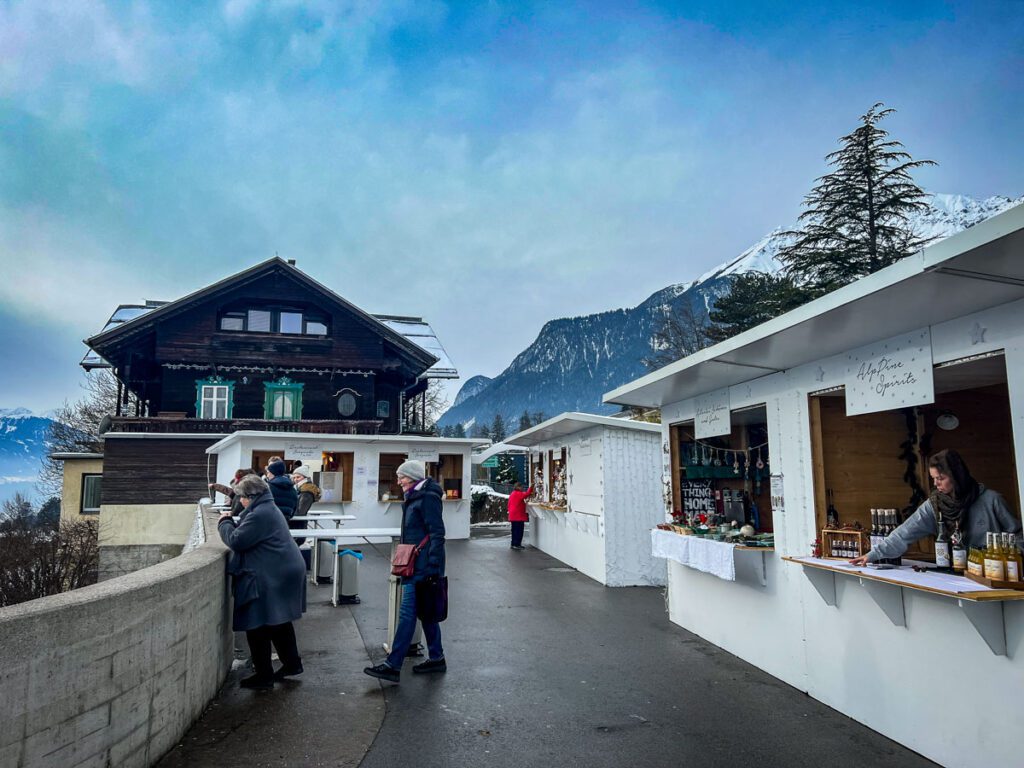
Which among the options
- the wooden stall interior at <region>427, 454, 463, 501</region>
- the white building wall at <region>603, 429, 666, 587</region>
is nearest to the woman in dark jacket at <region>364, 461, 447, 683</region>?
the white building wall at <region>603, 429, 666, 587</region>

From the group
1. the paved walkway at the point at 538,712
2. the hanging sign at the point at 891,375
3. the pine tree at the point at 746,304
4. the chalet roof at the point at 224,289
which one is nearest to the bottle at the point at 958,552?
the hanging sign at the point at 891,375

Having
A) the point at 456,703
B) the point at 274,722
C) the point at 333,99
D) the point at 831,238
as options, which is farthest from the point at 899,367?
the point at 333,99

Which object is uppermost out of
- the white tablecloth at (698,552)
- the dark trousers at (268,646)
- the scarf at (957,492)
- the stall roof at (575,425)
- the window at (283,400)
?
the window at (283,400)

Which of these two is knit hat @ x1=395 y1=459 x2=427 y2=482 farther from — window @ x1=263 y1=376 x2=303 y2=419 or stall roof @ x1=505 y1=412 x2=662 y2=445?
window @ x1=263 y1=376 x2=303 y2=419

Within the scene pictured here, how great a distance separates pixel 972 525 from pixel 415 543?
4018 millimetres

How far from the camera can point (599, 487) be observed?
468 inches

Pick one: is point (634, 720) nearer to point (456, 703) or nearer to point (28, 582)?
point (456, 703)

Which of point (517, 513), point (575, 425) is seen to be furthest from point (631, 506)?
point (517, 513)

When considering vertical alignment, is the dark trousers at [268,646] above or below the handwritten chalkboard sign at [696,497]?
below

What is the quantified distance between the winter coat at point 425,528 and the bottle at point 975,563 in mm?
3724

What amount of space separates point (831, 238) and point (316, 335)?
70.8 feet

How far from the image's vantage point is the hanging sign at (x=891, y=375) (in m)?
4.53

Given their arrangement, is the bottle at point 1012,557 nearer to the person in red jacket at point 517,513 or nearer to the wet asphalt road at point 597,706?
the wet asphalt road at point 597,706

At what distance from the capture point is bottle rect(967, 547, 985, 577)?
4.00 metres
